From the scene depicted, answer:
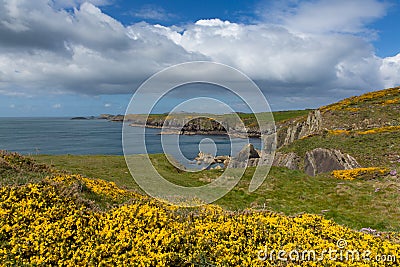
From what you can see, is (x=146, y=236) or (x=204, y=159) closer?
(x=146, y=236)

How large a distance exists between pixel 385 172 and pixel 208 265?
31078mm

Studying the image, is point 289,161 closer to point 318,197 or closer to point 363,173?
point 363,173

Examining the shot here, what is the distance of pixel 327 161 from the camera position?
3916cm

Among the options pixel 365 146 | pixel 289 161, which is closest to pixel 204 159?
pixel 289 161

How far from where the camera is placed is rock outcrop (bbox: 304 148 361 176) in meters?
37.3

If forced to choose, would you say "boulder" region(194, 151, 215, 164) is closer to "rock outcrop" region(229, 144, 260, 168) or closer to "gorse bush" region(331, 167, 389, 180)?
"rock outcrop" region(229, 144, 260, 168)

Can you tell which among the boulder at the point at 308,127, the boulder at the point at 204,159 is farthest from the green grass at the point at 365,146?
the boulder at the point at 204,159

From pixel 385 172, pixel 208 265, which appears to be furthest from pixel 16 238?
pixel 385 172

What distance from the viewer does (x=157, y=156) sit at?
49312mm

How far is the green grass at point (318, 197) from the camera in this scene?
21297 millimetres

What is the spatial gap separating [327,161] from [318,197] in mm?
13882

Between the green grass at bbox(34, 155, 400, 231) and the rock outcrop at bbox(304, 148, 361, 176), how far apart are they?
114 inches

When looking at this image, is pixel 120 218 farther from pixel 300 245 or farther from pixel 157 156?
pixel 157 156

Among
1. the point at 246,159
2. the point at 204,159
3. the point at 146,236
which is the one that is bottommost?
the point at 204,159
